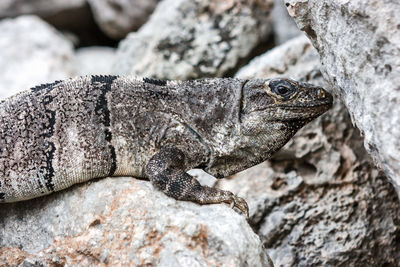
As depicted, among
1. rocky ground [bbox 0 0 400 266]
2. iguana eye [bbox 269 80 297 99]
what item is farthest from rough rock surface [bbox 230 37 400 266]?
iguana eye [bbox 269 80 297 99]

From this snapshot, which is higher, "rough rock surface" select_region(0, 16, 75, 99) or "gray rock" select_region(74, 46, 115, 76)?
"rough rock surface" select_region(0, 16, 75, 99)

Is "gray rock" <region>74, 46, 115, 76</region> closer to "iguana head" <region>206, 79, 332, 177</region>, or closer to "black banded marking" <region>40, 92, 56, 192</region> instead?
"black banded marking" <region>40, 92, 56, 192</region>

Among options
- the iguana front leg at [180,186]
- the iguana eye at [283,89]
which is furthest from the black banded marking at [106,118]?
the iguana eye at [283,89]

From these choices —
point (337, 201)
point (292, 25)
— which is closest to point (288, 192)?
point (337, 201)

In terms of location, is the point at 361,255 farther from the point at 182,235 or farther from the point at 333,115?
the point at 182,235

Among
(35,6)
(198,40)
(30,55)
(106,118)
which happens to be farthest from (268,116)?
(35,6)

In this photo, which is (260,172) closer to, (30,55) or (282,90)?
(282,90)

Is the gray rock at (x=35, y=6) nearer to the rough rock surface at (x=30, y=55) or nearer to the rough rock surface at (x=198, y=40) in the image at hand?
the rough rock surface at (x=30, y=55)
